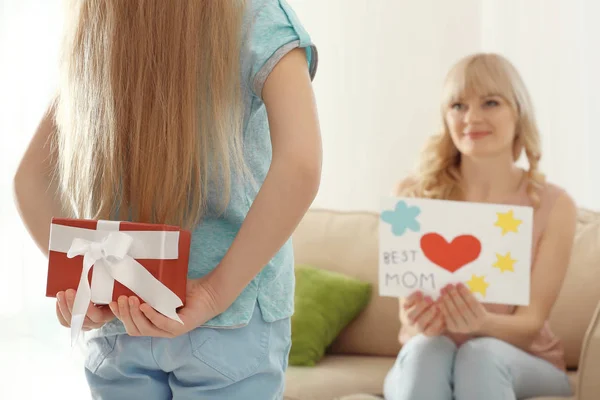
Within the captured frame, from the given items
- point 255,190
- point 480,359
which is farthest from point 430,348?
point 255,190

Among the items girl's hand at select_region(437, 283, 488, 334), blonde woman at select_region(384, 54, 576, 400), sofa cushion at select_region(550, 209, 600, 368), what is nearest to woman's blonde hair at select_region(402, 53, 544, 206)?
blonde woman at select_region(384, 54, 576, 400)

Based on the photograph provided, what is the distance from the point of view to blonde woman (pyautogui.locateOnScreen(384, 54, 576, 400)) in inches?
69.7

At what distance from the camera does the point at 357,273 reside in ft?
7.97

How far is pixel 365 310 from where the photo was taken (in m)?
2.36

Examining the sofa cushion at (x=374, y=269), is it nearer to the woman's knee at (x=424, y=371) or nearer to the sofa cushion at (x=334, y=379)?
the sofa cushion at (x=334, y=379)

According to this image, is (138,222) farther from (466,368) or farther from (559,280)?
(559,280)

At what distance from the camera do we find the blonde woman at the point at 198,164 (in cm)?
86

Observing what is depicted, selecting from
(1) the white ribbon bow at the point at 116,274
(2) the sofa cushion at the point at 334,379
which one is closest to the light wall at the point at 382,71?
(2) the sofa cushion at the point at 334,379

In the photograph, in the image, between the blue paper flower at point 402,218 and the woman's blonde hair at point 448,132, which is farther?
the woman's blonde hair at point 448,132

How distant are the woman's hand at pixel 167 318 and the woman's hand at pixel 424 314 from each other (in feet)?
3.29

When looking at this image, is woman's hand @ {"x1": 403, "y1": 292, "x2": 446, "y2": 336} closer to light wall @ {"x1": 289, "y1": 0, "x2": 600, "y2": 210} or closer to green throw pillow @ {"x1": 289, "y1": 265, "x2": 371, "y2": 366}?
green throw pillow @ {"x1": 289, "y1": 265, "x2": 371, "y2": 366}

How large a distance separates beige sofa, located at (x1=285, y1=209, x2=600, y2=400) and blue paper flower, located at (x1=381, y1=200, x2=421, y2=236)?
421 millimetres

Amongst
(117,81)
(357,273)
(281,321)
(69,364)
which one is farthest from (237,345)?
(69,364)

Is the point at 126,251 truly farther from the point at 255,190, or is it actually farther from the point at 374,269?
the point at 374,269
